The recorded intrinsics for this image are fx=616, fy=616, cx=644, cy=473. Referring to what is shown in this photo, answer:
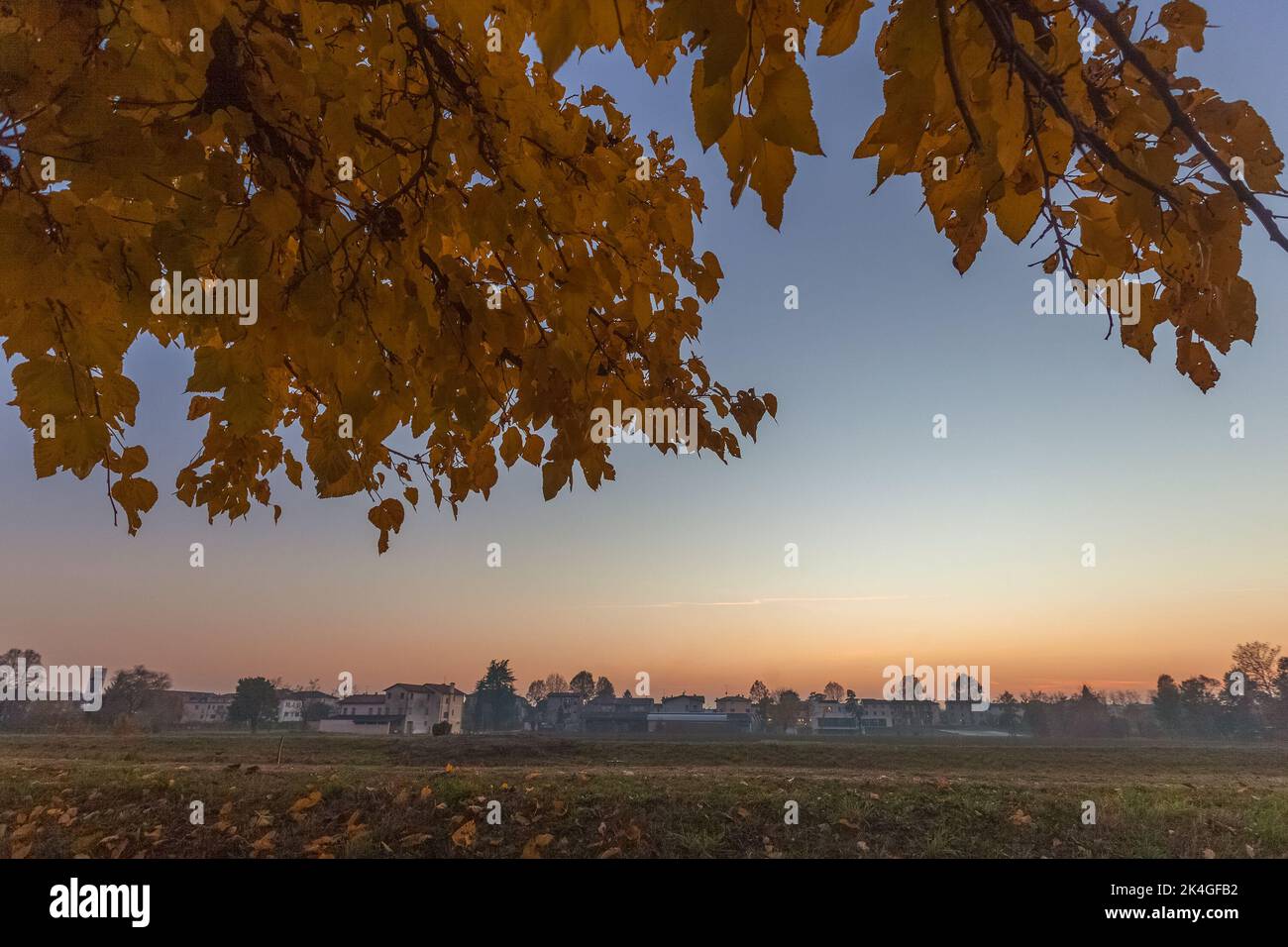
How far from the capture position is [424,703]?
41.8m

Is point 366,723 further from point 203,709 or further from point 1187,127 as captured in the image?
point 1187,127

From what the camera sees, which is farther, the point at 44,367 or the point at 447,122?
the point at 447,122

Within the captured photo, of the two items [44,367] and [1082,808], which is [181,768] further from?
[1082,808]

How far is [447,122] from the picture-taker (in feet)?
6.55

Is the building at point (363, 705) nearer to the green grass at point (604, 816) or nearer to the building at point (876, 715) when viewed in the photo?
the building at point (876, 715)

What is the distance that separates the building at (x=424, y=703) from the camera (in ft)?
133

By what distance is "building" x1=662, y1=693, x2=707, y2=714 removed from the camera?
4472cm

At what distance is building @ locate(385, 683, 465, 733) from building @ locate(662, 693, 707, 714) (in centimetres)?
1473

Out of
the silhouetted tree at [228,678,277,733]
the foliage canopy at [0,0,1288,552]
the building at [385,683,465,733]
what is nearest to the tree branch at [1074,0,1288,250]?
the foliage canopy at [0,0,1288,552]

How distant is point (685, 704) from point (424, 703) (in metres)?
18.4

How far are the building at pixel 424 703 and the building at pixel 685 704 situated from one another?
1473cm

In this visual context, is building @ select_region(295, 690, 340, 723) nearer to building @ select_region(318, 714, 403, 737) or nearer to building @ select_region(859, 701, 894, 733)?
building @ select_region(318, 714, 403, 737)
